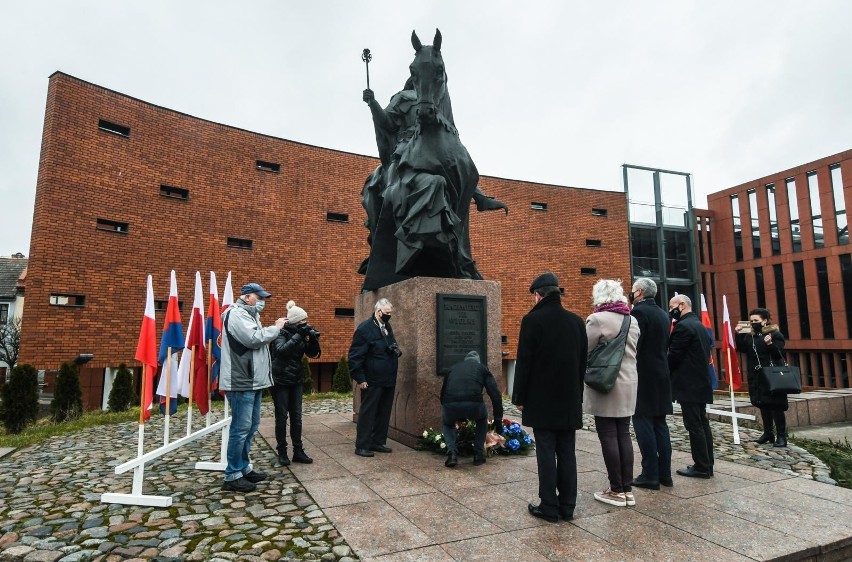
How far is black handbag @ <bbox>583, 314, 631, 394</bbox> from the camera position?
366 centimetres

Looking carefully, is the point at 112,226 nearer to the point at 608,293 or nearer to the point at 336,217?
the point at 336,217

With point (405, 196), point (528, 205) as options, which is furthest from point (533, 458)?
point (528, 205)

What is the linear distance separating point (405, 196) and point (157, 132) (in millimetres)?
12625

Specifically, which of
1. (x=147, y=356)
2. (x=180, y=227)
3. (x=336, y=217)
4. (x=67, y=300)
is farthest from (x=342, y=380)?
(x=147, y=356)

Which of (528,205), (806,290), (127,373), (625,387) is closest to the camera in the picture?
(625,387)

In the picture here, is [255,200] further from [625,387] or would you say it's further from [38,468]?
[625,387]

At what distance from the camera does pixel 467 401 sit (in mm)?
4785

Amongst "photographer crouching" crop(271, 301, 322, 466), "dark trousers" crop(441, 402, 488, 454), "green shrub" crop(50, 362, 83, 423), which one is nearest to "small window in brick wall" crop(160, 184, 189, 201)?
"green shrub" crop(50, 362, 83, 423)

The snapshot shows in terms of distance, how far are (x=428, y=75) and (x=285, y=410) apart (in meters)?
4.16

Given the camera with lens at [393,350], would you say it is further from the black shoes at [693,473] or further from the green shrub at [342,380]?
the green shrub at [342,380]

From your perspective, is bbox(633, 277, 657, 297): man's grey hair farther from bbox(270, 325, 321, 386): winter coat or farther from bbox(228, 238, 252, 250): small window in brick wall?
bbox(228, 238, 252, 250): small window in brick wall

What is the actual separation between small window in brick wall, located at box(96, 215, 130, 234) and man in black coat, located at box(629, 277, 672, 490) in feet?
48.3

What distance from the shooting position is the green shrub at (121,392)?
11.4 m

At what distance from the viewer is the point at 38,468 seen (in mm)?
5227
